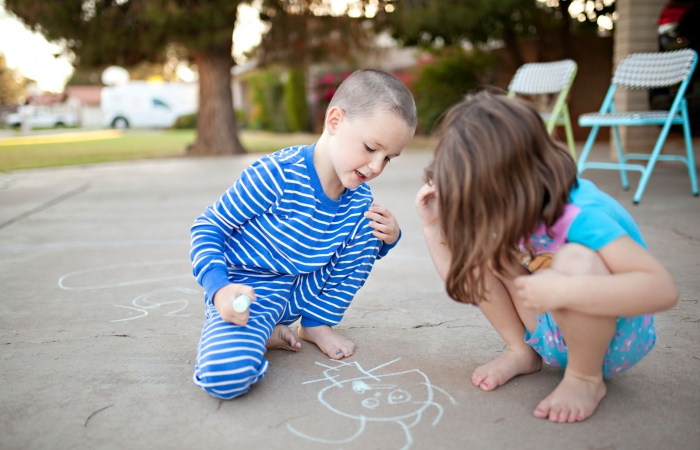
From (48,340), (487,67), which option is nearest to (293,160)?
(48,340)

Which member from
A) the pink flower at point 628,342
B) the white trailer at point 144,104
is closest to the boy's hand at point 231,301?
the pink flower at point 628,342

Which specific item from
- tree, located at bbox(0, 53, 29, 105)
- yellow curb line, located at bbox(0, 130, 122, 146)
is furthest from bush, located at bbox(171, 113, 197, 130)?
tree, located at bbox(0, 53, 29, 105)

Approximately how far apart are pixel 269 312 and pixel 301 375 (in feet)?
0.63

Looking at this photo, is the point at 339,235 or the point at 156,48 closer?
the point at 339,235

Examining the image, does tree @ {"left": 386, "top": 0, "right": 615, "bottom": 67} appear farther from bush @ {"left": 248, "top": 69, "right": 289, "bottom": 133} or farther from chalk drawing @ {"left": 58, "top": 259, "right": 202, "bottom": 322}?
bush @ {"left": 248, "top": 69, "right": 289, "bottom": 133}

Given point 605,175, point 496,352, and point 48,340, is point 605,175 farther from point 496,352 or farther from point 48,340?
point 48,340

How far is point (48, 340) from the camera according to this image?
1765mm

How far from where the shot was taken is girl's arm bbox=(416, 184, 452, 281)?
4.68ft

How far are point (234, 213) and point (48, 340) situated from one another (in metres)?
0.73

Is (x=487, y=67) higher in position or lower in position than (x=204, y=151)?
higher

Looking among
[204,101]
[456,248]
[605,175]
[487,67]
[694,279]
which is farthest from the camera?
[487,67]

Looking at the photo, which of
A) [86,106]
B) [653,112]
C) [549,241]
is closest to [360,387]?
[549,241]

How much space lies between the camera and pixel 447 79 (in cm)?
1138

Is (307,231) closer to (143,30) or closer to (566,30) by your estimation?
(143,30)
